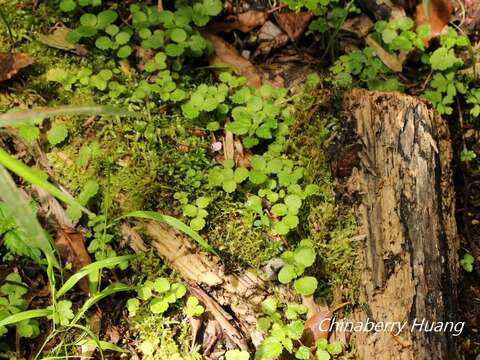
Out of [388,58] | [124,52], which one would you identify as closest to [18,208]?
[124,52]

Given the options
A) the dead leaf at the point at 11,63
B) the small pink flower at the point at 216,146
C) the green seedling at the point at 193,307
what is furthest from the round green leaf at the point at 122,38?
the green seedling at the point at 193,307

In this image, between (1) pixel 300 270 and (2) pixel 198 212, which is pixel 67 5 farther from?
(1) pixel 300 270

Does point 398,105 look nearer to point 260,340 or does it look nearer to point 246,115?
point 246,115

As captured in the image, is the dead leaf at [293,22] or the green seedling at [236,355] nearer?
the green seedling at [236,355]

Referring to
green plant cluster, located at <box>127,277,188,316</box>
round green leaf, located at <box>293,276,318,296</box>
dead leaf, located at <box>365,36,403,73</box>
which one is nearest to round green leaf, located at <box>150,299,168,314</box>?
green plant cluster, located at <box>127,277,188,316</box>

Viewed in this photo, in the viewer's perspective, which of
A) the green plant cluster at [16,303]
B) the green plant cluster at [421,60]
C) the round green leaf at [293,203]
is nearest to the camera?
the green plant cluster at [16,303]

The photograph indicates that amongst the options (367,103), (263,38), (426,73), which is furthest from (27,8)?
(426,73)

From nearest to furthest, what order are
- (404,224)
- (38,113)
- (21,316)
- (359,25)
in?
(38,113) → (21,316) → (404,224) → (359,25)

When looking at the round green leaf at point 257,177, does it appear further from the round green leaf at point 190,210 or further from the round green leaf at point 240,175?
the round green leaf at point 190,210
